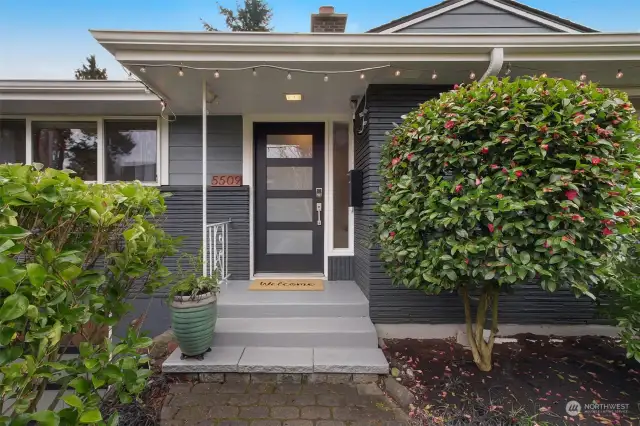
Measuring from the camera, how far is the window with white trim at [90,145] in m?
3.83

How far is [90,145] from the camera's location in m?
3.90

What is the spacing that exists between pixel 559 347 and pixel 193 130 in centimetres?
457

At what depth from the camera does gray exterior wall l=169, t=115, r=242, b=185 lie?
384 centimetres

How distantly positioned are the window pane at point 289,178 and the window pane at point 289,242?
1.95 ft

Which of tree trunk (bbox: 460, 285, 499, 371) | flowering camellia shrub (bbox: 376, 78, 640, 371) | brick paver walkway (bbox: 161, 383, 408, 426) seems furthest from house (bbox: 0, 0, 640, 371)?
flowering camellia shrub (bbox: 376, 78, 640, 371)

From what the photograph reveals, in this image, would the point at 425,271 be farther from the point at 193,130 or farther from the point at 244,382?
the point at 193,130

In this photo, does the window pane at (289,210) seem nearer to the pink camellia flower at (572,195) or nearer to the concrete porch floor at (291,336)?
the concrete porch floor at (291,336)

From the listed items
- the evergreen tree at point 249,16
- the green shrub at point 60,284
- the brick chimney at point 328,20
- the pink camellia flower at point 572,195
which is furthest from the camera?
the evergreen tree at point 249,16

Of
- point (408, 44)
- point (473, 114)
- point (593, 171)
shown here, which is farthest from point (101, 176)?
point (593, 171)

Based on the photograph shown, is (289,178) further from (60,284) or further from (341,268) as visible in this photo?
(60,284)

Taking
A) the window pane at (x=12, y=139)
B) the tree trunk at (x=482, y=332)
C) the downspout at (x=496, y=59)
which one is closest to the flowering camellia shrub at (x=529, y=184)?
the tree trunk at (x=482, y=332)

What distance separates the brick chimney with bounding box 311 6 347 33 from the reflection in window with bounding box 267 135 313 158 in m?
1.32

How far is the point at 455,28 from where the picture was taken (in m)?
3.87

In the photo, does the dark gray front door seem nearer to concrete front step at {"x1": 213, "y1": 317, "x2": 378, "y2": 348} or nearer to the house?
the house
